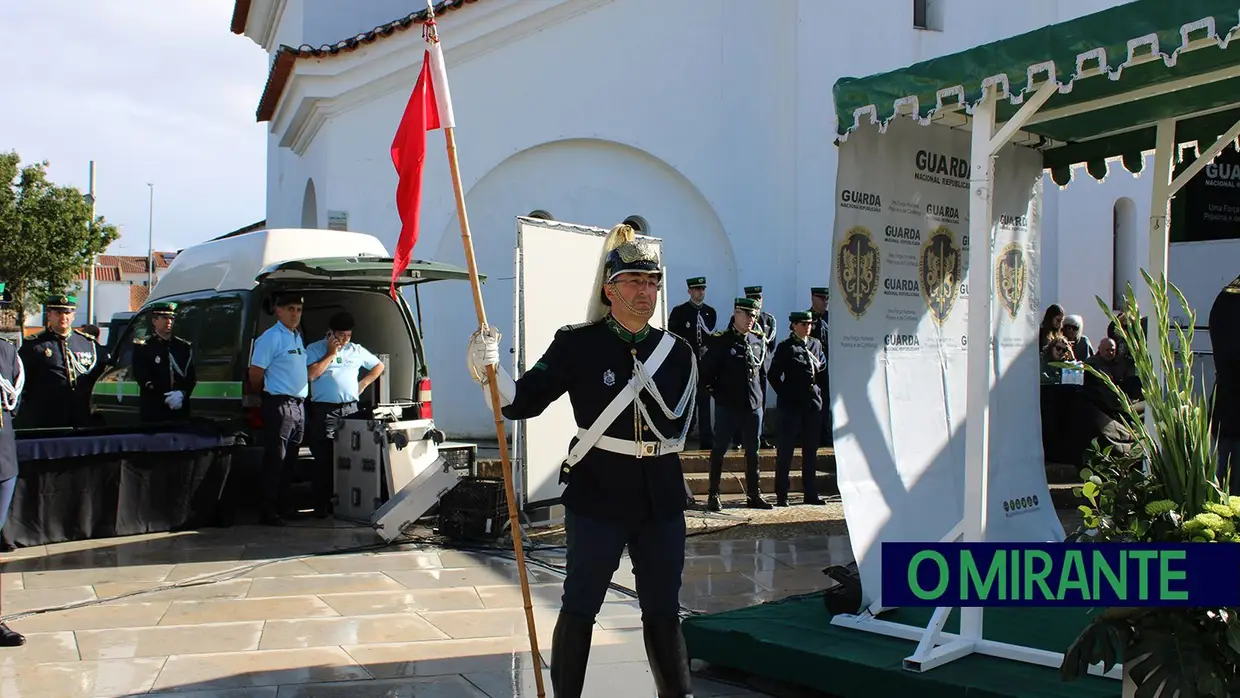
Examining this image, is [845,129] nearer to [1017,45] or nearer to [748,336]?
[1017,45]

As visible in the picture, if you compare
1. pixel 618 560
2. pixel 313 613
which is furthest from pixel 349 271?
pixel 618 560

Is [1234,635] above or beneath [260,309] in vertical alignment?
beneath

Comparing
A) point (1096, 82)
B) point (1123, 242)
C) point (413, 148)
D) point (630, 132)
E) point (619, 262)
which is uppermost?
point (630, 132)

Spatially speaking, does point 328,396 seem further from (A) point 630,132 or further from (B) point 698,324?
(A) point 630,132

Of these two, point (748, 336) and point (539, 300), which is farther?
point (748, 336)

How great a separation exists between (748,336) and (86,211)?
30.6m

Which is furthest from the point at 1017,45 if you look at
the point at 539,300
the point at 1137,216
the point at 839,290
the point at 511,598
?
the point at 1137,216

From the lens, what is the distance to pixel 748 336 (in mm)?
11031

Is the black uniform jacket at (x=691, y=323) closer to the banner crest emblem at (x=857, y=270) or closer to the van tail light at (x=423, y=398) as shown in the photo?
the van tail light at (x=423, y=398)

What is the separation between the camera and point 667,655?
14.2 ft

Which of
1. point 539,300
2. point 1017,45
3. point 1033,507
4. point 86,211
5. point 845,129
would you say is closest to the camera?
point 1017,45

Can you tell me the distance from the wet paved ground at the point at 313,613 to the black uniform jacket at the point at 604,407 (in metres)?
1.39

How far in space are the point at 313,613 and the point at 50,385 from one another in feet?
20.4

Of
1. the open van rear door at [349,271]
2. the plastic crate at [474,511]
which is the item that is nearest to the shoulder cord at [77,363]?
the open van rear door at [349,271]
